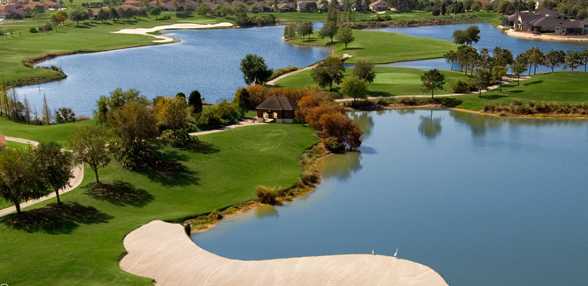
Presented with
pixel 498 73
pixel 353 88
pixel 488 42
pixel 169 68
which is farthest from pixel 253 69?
pixel 488 42

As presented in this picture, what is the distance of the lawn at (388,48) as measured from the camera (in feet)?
386

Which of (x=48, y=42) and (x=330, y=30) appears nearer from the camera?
(x=48, y=42)

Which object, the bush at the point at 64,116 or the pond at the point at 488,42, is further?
the pond at the point at 488,42

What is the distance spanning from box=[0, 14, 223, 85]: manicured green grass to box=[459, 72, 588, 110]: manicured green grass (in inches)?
2547

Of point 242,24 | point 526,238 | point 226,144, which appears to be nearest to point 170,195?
point 226,144

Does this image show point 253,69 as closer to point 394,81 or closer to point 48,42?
point 394,81

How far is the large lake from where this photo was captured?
38.3 meters

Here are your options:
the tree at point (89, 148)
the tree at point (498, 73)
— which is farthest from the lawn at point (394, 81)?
the tree at point (89, 148)

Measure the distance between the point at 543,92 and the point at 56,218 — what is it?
64.5 meters

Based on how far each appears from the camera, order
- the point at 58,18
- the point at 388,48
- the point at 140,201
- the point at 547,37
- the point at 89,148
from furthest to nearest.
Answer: the point at 58,18 < the point at 547,37 < the point at 388,48 < the point at 89,148 < the point at 140,201

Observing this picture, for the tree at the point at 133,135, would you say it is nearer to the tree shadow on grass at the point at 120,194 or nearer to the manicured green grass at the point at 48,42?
the tree shadow on grass at the point at 120,194

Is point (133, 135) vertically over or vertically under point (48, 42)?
under

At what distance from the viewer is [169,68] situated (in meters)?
109

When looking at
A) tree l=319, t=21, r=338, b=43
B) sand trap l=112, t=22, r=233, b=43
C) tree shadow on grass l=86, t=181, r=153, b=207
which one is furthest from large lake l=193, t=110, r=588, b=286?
sand trap l=112, t=22, r=233, b=43
